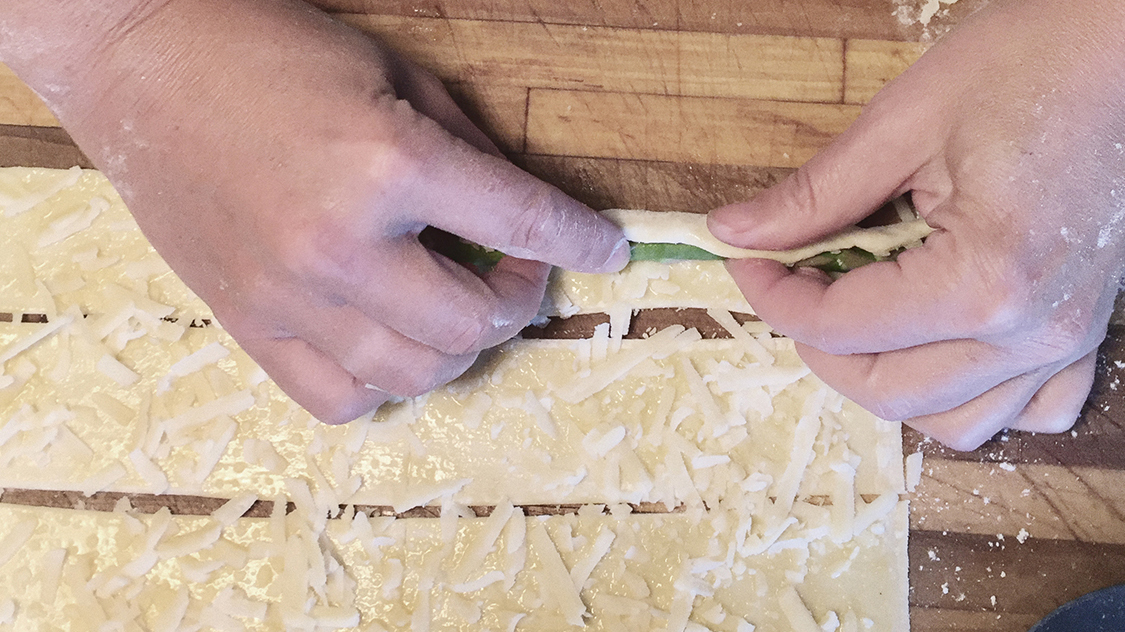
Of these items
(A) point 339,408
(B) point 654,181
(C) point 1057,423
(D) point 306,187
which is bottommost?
(C) point 1057,423

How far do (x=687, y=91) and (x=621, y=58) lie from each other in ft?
0.36

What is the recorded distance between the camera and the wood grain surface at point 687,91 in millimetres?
1144

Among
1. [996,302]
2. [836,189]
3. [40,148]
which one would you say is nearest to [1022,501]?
[996,302]

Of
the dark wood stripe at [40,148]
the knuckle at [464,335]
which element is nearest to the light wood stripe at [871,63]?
the knuckle at [464,335]

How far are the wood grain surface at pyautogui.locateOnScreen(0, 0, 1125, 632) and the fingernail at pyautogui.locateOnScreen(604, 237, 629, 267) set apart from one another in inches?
4.7

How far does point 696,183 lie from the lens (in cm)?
115

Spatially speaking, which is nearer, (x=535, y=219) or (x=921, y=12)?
(x=535, y=219)

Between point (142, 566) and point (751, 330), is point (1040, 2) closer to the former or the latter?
point (751, 330)

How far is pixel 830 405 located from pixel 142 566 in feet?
3.32

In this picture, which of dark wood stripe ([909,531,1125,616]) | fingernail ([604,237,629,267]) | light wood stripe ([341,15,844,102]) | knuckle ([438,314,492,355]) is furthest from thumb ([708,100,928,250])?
dark wood stripe ([909,531,1125,616])

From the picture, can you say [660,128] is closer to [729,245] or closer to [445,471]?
[729,245]

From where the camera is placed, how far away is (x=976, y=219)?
2.73 ft

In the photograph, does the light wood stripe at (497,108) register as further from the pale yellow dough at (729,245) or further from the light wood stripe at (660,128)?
the pale yellow dough at (729,245)

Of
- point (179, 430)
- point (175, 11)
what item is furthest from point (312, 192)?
point (179, 430)
